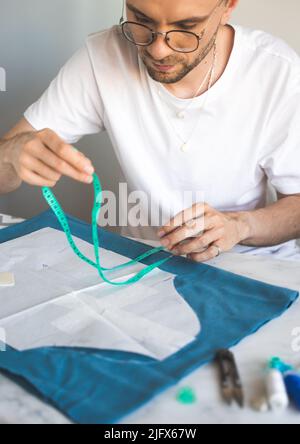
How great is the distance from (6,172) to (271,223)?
25.1 inches

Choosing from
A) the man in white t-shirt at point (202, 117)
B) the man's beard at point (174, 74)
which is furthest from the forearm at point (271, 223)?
the man's beard at point (174, 74)

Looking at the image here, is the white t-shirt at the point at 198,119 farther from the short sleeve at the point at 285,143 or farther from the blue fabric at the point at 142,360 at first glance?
the blue fabric at the point at 142,360

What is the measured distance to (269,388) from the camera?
72 centimetres

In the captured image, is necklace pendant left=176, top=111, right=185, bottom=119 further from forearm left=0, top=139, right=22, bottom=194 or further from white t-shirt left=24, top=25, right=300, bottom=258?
forearm left=0, top=139, right=22, bottom=194

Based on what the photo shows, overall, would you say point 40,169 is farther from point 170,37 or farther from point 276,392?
point 276,392

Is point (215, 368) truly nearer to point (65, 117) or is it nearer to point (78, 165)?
point (78, 165)

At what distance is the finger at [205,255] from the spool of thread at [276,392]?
0.38 metres

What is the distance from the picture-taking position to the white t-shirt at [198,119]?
134 cm

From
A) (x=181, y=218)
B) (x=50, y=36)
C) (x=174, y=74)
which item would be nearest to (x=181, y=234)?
(x=181, y=218)

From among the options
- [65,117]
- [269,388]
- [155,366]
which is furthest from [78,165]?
[65,117]

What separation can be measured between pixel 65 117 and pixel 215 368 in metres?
0.88

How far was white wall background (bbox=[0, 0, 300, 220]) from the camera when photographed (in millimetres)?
1772

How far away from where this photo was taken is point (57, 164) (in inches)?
37.4

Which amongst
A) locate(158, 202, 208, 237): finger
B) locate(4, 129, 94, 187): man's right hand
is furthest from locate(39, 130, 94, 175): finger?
locate(158, 202, 208, 237): finger
